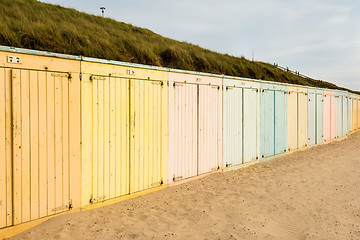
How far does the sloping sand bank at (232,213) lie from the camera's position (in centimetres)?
342

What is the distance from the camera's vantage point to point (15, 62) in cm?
325

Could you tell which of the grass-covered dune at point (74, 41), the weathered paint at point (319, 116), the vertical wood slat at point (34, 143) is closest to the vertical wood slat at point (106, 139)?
the vertical wood slat at point (34, 143)

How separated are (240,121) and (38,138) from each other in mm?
5014

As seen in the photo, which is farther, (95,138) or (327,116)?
(327,116)

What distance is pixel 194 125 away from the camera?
233 inches

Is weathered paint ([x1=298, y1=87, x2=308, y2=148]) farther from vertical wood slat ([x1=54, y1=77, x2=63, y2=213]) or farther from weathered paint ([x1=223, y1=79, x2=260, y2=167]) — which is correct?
vertical wood slat ([x1=54, y1=77, x2=63, y2=213])

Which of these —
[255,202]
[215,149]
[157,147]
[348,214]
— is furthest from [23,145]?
[348,214]

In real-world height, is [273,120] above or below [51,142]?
above

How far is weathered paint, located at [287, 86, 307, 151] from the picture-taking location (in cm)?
933

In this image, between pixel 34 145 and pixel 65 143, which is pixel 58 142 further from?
pixel 34 145

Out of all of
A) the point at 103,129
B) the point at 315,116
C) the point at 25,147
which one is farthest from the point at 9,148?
the point at 315,116

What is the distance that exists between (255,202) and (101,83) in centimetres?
313

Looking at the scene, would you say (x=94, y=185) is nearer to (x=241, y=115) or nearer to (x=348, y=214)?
(x=348, y=214)

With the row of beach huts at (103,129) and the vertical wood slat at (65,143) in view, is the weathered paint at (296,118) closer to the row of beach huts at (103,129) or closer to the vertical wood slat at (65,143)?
the row of beach huts at (103,129)
